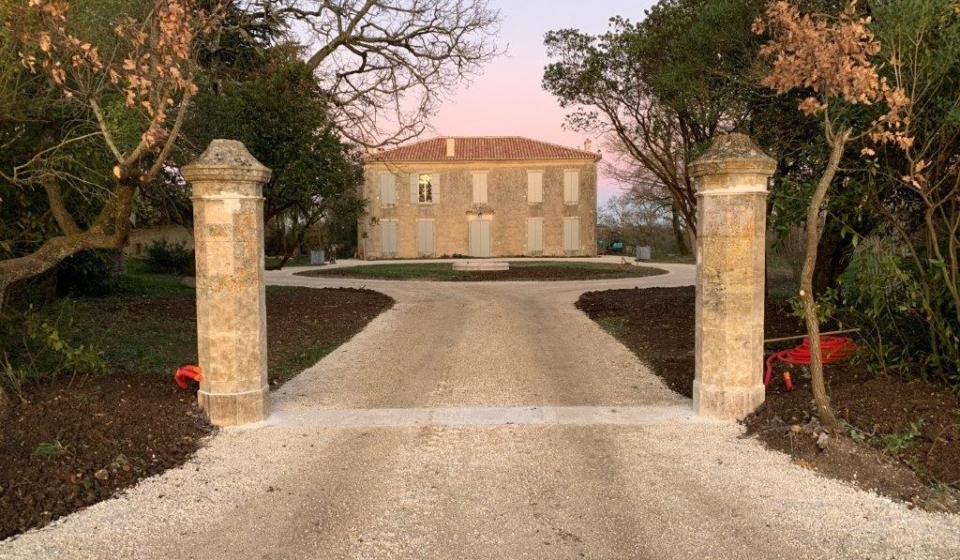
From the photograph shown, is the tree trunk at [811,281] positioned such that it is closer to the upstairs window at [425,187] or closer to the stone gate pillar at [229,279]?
the stone gate pillar at [229,279]

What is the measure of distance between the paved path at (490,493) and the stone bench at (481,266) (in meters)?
16.6

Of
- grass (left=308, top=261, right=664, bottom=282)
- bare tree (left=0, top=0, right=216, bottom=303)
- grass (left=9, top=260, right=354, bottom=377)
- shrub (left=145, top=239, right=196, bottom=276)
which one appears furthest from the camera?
shrub (left=145, top=239, right=196, bottom=276)

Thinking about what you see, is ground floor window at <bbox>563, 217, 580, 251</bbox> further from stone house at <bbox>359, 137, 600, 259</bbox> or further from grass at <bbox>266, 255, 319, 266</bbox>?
grass at <bbox>266, 255, 319, 266</bbox>

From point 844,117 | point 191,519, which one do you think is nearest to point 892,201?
point 844,117

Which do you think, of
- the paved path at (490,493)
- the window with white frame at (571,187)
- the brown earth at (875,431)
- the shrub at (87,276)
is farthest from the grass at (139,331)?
the window with white frame at (571,187)

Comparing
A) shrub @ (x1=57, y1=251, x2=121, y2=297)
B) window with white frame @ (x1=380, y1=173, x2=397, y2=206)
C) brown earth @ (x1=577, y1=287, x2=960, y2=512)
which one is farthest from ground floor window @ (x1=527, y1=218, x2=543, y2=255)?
brown earth @ (x1=577, y1=287, x2=960, y2=512)

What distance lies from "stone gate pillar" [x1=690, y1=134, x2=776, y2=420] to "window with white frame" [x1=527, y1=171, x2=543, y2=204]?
3100 cm

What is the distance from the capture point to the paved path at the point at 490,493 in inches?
128

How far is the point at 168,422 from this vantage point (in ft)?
16.1

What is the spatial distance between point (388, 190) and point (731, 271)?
32368 millimetres

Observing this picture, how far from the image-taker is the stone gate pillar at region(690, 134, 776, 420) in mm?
5086

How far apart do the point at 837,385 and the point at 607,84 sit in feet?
24.7

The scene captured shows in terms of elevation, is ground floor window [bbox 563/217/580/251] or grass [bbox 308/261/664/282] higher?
ground floor window [bbox 563/217/580/251]

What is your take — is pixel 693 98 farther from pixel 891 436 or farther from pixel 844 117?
pixel 891 436
